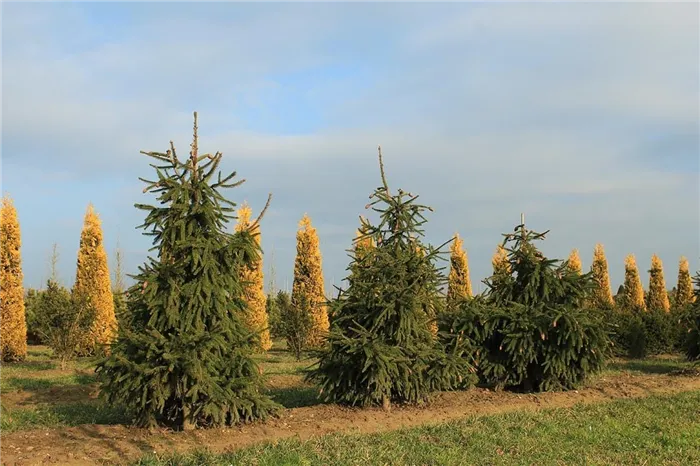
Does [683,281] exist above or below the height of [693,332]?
above

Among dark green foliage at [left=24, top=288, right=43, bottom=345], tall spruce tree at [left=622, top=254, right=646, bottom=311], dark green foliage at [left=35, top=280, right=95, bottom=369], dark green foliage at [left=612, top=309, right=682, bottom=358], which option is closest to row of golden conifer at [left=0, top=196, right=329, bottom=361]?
dark green foliage at [left=35, top=280, right=95, bottom=369]

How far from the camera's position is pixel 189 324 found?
24.3ft

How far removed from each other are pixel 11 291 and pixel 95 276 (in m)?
2.44

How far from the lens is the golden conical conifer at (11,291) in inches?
747

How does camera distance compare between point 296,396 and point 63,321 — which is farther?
point 63,321

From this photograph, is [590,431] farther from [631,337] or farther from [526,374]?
[631,337]

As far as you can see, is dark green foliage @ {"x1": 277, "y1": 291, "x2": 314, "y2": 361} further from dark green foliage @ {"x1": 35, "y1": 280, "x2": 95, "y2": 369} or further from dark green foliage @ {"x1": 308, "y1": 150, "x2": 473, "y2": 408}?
dark green foliage @ {"x1": 308, "y1": 150, "x2": 473, "y2": 408}

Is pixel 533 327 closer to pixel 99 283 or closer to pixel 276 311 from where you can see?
pixel 99 283

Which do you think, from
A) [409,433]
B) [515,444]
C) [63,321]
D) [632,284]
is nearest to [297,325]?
[63,321]

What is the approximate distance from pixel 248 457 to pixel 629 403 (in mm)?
6355

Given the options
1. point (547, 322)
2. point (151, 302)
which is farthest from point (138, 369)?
point (547, 322)

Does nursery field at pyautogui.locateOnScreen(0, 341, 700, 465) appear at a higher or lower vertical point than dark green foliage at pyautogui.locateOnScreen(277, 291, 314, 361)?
lower

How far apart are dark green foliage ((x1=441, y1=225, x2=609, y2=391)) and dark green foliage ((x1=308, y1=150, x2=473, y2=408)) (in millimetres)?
1156

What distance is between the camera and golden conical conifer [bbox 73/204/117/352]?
65.8 ft
